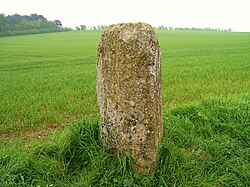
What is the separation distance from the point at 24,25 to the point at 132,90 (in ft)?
308

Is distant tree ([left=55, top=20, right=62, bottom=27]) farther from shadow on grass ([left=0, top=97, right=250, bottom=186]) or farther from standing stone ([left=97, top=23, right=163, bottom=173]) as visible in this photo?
standing stone ([left=97, top=23, right=163, bottom=173])

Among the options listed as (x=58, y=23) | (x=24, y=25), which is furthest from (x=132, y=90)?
(x=58, y=23)

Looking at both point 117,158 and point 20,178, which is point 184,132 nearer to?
point 117,158

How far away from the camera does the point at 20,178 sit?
324 centimetres

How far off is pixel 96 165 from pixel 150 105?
100 centimetres

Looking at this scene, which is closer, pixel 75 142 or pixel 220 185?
pixel 220 185

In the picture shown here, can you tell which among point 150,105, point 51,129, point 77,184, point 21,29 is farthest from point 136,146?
point 21,29

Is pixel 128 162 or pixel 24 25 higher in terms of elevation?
pixel 24 25

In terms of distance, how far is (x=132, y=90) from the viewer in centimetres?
314

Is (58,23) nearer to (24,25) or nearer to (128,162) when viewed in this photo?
(24,25)

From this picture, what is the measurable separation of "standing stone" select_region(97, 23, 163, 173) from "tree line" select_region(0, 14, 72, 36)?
253ft

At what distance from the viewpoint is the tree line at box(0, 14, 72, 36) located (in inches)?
3063

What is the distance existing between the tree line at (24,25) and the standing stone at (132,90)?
77055 millimetres

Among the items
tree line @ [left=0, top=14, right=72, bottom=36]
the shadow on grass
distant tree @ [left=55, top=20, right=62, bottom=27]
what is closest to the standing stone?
the shadow on grass
